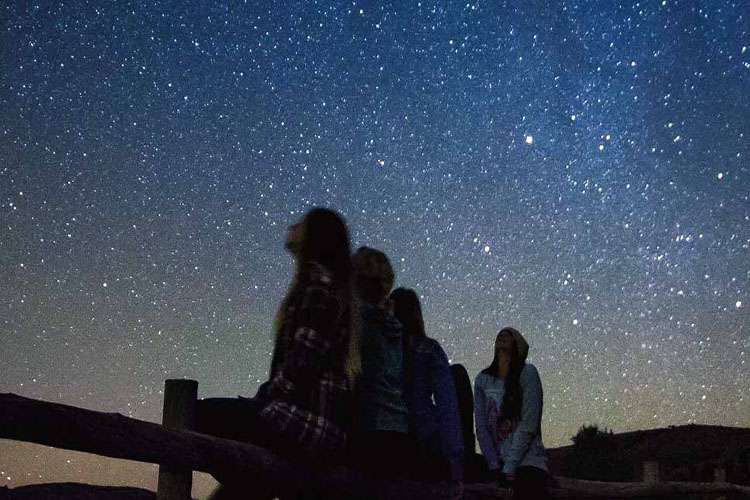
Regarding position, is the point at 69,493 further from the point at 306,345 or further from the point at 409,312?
the point at 306,345

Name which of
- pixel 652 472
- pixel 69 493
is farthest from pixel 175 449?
pixel 69 493

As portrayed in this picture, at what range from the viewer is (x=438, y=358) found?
185 inches

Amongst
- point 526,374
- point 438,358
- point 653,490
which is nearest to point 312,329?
point 438,358

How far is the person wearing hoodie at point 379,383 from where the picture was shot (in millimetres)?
3967

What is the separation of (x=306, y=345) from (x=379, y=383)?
91 centimetres

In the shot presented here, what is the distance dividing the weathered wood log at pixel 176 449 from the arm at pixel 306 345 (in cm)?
30

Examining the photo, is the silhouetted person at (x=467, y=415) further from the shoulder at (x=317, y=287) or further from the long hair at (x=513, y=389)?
the shoulder at (x=317, y=287)

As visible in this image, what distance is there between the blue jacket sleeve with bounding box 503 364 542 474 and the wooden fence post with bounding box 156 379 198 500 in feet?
9.55

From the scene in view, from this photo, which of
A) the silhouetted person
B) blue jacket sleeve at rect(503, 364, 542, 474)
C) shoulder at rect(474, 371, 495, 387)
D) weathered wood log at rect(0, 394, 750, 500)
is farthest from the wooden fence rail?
shoulder at rect(474, 371, 495, 387)

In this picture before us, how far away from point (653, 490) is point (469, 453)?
398 cm

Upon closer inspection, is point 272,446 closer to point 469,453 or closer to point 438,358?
point 438,358

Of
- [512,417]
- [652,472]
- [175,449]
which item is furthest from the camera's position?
[652,472]

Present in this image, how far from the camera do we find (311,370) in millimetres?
3297

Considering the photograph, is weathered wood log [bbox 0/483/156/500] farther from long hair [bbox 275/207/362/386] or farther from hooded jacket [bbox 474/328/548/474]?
long hair [bbox 275/207/362/386]
